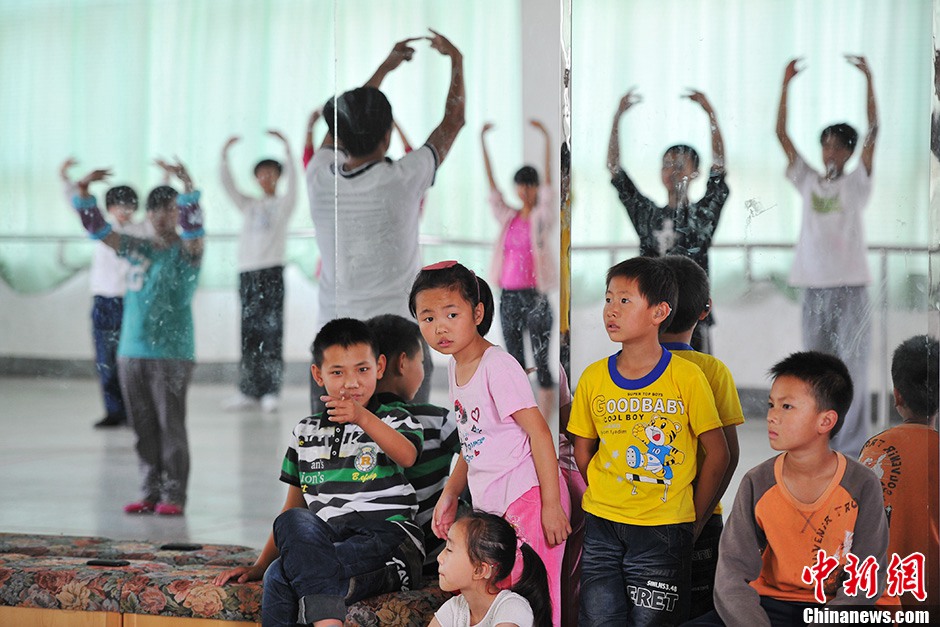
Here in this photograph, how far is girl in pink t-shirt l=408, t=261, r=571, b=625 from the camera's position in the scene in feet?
8.27

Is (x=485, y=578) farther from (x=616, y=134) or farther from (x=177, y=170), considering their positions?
(x=177, y=170)

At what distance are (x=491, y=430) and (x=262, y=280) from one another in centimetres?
100

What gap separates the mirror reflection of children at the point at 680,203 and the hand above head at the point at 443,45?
484mm

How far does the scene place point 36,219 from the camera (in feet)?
11.1

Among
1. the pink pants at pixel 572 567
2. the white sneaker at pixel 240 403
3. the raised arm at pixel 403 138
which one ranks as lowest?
the pink pants at pixel 572 567

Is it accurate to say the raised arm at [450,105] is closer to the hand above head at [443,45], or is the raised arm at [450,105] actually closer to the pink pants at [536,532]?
the hand above head at [443,45]

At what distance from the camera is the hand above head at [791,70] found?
2.67 metres

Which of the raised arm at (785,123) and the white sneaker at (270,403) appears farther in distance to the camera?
the white sneaker at (270,403)

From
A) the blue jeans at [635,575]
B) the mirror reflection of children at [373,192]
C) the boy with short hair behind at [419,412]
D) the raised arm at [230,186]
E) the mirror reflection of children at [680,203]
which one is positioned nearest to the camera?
the blue jeans at [635,575]

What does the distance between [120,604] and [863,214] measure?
6.74ft

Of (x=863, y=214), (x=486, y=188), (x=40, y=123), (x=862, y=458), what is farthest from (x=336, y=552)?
(x=40, y=123)

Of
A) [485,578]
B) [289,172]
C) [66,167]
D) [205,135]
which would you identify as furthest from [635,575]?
[66,167]

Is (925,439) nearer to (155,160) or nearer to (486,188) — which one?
(486,188)

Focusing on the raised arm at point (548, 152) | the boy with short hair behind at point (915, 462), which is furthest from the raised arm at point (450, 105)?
the boy with short hair behind at point (915, 462)
